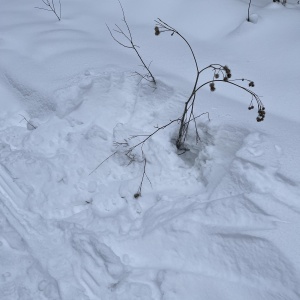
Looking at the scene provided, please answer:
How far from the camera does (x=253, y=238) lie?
63.0 inches

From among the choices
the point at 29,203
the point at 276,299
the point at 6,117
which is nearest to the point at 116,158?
the point at 29,203

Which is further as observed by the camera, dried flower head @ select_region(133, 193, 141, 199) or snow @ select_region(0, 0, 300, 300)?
dried flower head @ select_region(133, 193, 141, 199)

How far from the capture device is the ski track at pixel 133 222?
5.13 feet

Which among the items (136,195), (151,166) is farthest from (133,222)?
(151,166)

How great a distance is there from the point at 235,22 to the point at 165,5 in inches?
26.6

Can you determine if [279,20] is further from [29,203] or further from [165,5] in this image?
[29,203]

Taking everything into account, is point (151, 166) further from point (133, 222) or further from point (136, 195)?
point (133, 222)

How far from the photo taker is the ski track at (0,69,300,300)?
5.13ft

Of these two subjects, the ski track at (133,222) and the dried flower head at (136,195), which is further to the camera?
the dried flower head at (136,195)

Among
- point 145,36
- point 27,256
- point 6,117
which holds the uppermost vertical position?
point 145,36

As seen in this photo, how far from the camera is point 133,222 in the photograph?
182cm

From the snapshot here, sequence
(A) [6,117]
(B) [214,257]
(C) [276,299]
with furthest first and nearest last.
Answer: (A) [6,117], (B) [214,257], (C) [276,299]

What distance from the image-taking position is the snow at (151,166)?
159 centimetres

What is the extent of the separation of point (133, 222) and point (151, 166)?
374mm
